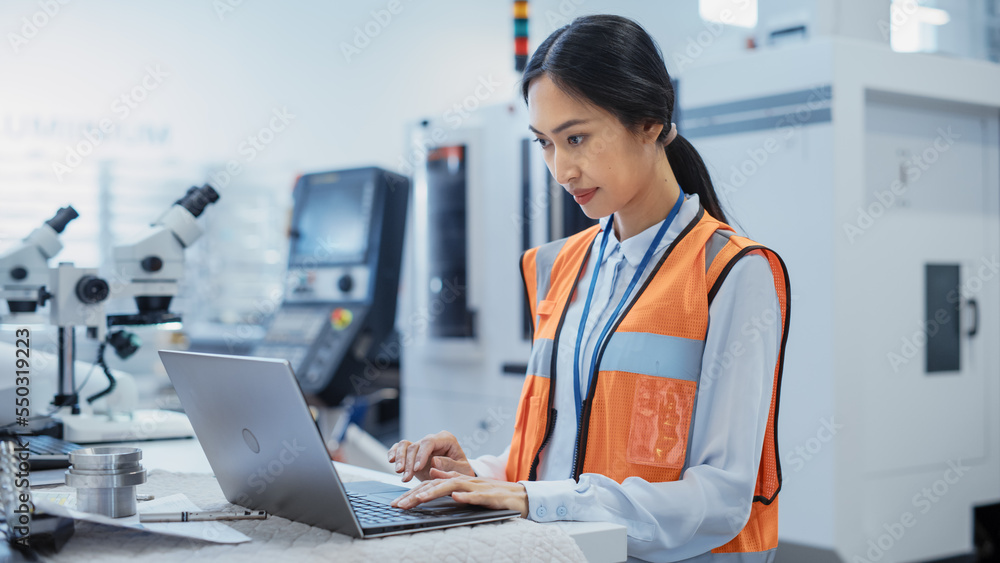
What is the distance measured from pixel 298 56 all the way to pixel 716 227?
4363mm

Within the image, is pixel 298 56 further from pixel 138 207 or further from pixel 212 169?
pixel 138 207

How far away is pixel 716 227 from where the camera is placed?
4.47ft

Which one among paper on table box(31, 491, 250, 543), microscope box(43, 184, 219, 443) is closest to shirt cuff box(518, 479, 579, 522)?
paper on table box(31, 491, 250, 543)

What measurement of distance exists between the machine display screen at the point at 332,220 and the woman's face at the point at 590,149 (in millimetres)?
2201

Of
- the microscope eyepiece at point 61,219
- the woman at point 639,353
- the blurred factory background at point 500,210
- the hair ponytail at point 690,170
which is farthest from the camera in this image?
the blurred factory background at point 500,210

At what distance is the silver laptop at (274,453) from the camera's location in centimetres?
94

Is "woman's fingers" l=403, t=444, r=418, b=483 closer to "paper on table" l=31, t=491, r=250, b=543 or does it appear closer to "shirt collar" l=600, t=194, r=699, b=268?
"paper on table" l=31, t=491, r=250, b=543

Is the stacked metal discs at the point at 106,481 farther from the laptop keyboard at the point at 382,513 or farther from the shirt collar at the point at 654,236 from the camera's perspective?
the shirt collar at the point at 654,236

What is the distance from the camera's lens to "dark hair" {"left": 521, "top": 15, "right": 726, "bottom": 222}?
1.36 meters

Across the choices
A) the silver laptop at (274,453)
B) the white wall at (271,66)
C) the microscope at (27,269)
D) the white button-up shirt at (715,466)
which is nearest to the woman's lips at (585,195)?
the white button-up shirt at (715,466)

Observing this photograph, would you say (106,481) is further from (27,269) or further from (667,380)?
(27,269)

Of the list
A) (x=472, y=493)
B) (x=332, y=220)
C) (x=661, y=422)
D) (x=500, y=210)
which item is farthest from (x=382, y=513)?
(x=500, y=210)

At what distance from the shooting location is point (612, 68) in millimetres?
1364

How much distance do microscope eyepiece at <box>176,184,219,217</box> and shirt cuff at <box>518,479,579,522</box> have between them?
1.34 metres
